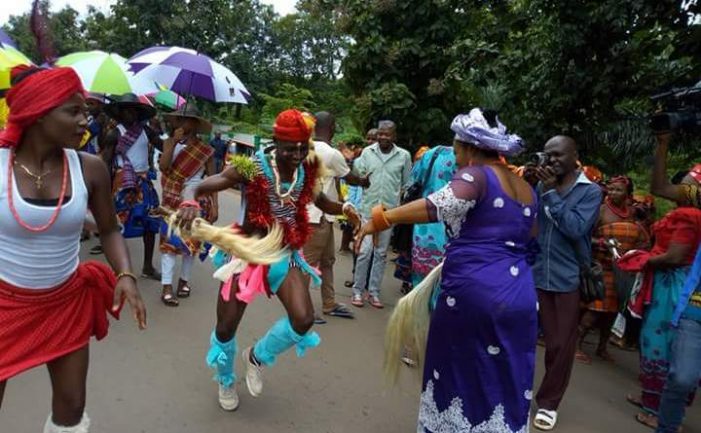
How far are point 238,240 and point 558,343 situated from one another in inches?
83.4

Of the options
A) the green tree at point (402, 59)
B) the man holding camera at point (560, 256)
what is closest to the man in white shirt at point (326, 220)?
the man holding camera at point (560, 256)

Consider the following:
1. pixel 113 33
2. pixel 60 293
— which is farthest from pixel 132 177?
pixel 113 33

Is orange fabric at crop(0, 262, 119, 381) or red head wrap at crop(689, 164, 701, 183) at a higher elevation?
red head wrap at crop(689, 164, 701, 183)

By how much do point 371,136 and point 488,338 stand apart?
4335 millimetres


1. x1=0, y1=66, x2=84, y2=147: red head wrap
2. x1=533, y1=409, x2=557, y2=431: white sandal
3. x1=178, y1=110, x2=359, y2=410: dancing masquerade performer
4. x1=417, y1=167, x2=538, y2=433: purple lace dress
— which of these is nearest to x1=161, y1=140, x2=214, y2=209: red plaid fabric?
x1=178, y1=110, x2=359, y2=410: dancing masquerade performer

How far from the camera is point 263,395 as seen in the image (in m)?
3.84

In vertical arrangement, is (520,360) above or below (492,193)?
below

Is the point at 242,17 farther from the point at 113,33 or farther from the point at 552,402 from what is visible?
the point at 552,402

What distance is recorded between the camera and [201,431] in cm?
329

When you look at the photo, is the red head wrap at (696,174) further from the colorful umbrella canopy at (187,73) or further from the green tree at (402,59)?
the green tree at (402,59)

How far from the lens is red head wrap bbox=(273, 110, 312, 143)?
11.4 feet

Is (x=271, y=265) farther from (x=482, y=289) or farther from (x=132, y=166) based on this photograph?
(x=132, y=166)

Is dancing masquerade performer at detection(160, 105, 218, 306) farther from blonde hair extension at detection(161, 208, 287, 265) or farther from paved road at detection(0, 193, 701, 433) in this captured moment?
blonde hair extension at detection(161, 208, 287, 265)

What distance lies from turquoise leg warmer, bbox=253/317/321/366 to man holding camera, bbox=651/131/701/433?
2.02 m
